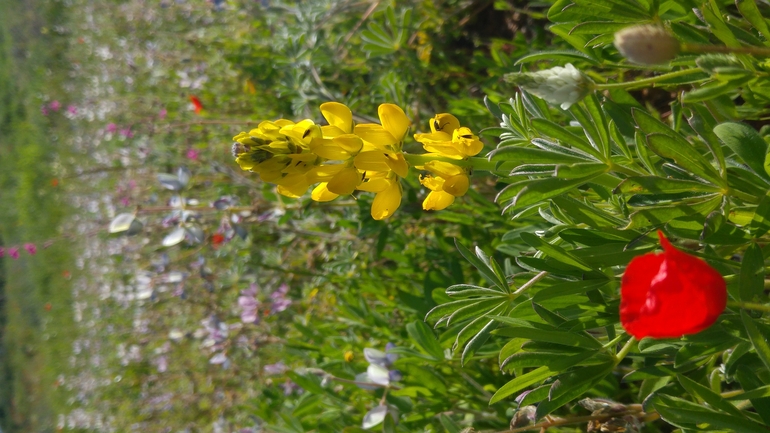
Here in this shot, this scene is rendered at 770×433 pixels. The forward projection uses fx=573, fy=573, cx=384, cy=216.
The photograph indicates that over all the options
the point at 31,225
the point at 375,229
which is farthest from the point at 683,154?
the point at 31,225

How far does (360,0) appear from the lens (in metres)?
2.69

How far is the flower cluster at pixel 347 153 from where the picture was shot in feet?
2.79

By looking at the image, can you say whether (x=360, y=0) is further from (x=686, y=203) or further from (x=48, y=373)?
(x=48, y=373)

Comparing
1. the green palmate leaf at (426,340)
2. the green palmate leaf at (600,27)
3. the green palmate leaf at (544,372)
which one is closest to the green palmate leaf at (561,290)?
the green palmate leaf at (544,372)

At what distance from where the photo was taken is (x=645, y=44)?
65 cm

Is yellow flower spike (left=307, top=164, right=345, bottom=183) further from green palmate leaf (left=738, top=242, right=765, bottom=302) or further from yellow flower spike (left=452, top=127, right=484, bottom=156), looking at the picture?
green palmate leaf (left=738, top=242, right=765, bottom=302)

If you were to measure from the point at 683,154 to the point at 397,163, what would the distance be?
42 cm

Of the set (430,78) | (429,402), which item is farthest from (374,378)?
(430,78)

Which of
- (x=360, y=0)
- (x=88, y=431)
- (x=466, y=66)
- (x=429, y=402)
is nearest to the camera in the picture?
(x=429, y=402)

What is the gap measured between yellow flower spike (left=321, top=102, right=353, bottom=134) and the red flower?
19.8 inches

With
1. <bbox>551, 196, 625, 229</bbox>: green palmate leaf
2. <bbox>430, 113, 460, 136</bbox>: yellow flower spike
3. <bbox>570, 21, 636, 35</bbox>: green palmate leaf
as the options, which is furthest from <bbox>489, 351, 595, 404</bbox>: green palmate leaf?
<bbox>570, 21, 636, 35</bbox>: green palmate leaf

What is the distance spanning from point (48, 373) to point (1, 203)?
300cm

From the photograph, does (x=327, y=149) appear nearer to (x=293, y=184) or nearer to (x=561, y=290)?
(x=293, y=184)

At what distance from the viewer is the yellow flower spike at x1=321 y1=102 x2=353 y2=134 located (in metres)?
0.92
